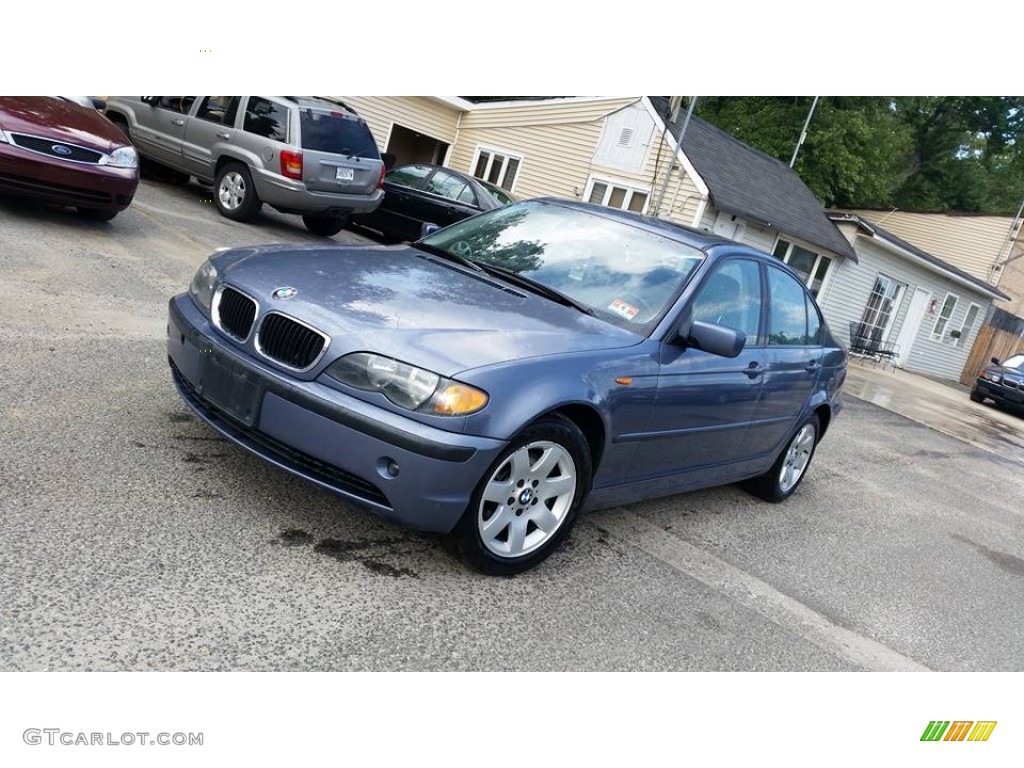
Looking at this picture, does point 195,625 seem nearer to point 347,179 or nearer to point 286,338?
point 286,338

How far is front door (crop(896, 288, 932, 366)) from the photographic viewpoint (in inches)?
1022

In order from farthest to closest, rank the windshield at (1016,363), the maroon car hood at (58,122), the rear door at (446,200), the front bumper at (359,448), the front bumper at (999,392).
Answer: the windshield at (1016,363) → the front bumper at (999,392) → the rear door at (446,200) → the maroon car hood at (58,122) → the front bumper at (359,448)

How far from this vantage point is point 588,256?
15.1ft

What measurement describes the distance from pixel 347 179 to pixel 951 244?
84.9 feet

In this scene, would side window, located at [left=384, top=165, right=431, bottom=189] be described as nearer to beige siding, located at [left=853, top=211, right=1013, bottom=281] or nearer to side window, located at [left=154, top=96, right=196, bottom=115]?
side window, located at [left=154, top=96, right=196, bottom=115]

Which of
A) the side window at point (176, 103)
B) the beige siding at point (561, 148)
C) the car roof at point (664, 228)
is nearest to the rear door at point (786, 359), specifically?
the car roof at point (664, 228)

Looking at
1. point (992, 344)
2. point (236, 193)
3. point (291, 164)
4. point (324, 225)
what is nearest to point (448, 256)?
point (291, 164)

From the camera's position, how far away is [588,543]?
445cm

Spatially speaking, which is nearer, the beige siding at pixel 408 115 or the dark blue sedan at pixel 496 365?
the dark blue sedan at pixel 496 365

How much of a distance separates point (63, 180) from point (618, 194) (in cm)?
1608

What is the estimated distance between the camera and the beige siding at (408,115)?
24.2 meters

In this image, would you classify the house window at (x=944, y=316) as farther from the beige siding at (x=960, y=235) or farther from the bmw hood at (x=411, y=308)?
the bmw hood at (x=411, y=308)

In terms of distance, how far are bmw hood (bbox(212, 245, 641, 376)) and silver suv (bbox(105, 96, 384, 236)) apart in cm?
696

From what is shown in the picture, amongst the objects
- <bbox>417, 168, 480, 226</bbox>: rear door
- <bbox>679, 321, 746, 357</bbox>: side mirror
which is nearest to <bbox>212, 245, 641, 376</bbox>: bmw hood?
<bbox>679, 321, 746, 357</bbox>: side mirror
